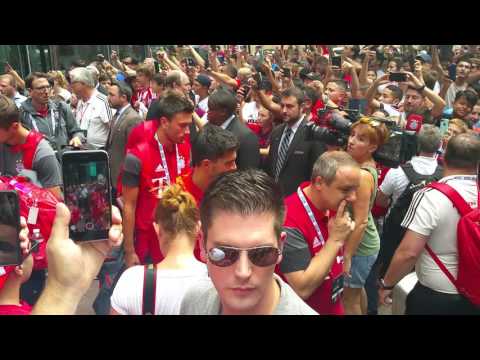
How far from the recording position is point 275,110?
6379 millimetres

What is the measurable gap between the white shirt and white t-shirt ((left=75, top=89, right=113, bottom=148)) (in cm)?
388

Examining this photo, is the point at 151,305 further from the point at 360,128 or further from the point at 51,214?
the point at 360,128

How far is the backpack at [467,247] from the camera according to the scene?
114 inches

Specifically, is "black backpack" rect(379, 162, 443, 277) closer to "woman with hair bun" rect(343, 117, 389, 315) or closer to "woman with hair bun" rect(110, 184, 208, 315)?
"woman with hair bun" rect(343, 117, 389, 315)

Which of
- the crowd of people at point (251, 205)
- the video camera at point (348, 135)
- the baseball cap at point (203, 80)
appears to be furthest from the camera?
the baseball cap at point (203, 80)

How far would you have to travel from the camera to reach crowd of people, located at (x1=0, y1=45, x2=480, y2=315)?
1676 mm

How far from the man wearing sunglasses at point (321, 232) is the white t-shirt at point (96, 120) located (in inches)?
168

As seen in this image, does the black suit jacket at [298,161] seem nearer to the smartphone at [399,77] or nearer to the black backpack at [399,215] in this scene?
the black backpack at [399,215]

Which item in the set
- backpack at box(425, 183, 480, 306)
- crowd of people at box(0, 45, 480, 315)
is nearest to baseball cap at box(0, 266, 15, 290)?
crowd of people at box(0, 45, 480, 315)

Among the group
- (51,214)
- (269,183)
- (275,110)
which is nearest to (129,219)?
(51,214)

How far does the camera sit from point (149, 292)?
2156mm

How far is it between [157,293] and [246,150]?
258 centimetres

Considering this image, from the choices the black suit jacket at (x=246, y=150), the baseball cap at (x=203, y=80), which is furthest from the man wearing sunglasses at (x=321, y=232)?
the baseball cap at (x=203, y=80)

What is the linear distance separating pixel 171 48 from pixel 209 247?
16606 millimetres
